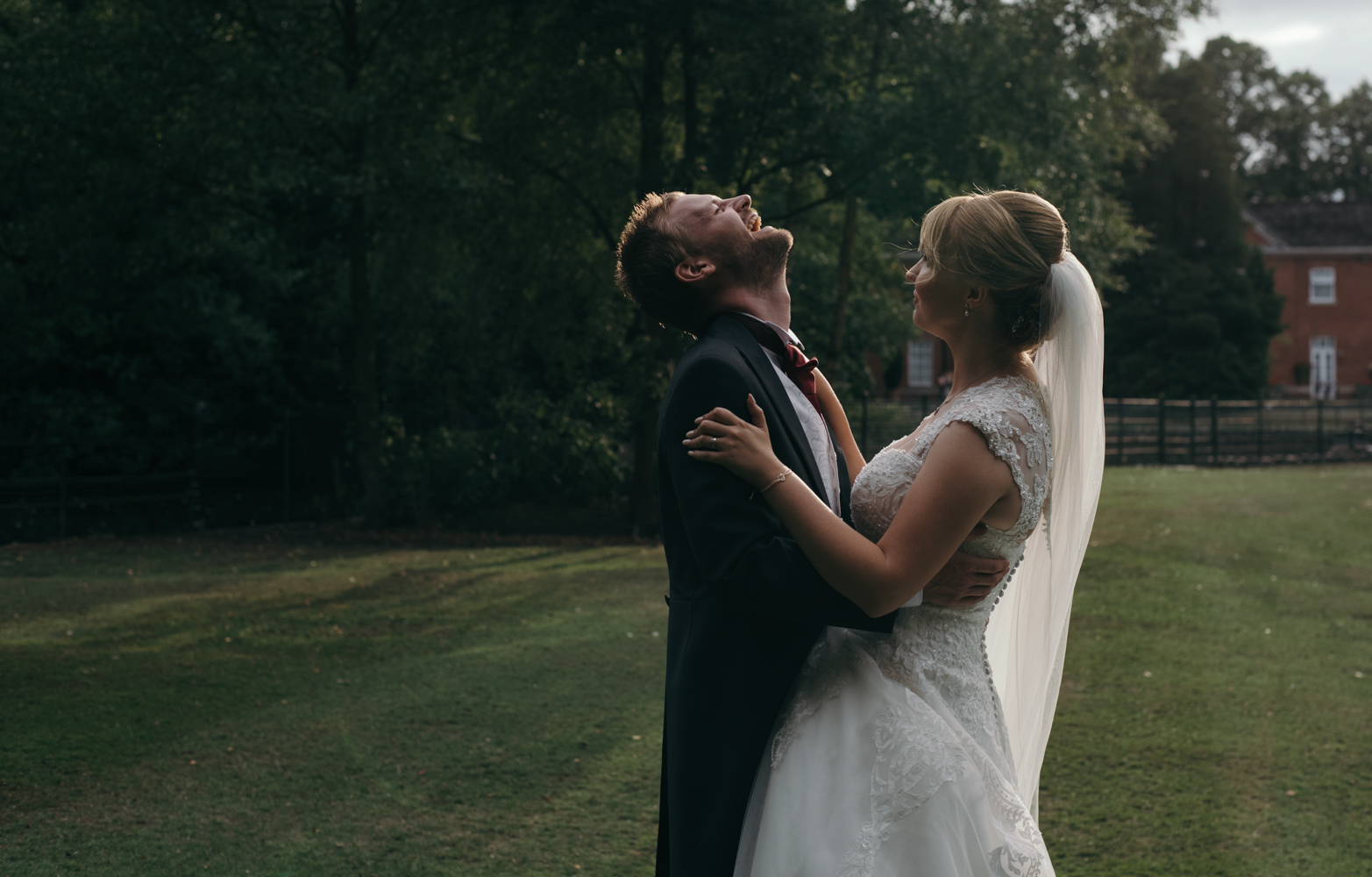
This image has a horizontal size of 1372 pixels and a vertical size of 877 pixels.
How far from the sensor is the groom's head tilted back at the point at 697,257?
2.27 m

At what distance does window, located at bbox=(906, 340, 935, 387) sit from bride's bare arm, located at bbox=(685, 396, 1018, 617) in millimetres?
44112

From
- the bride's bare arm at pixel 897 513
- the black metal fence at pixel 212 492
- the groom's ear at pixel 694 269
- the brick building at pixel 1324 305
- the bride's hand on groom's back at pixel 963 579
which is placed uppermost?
the brick building at pixel 1324 305

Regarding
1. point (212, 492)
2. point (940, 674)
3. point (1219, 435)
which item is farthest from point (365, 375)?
point (1219, 435)

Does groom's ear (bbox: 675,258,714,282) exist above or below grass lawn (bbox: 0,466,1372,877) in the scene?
above

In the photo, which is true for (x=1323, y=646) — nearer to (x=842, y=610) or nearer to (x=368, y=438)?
(x=842, y=610)

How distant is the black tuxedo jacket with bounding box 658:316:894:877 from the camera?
6.50ft

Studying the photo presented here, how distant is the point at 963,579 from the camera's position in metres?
2.31

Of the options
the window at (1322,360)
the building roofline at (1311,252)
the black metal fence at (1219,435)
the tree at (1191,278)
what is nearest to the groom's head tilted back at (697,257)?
the black metal fence at (1219,435)

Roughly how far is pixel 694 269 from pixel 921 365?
147 feet

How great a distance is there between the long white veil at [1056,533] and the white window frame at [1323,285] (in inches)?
2069

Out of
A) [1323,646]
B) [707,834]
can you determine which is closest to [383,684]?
[707,834]

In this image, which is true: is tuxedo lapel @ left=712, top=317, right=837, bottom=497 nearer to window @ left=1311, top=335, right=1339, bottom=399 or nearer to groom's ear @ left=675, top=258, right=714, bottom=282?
groom's ear @ left=675, top=258, right=714, bottom=282

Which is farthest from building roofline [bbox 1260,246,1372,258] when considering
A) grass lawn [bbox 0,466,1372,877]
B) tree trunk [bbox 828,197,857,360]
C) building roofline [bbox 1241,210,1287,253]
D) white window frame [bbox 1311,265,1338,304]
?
grass lawn [bbox 0,466,1372,877]

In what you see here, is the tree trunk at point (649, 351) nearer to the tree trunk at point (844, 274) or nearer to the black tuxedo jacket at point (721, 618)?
the tree trunk at point (844, 274)
